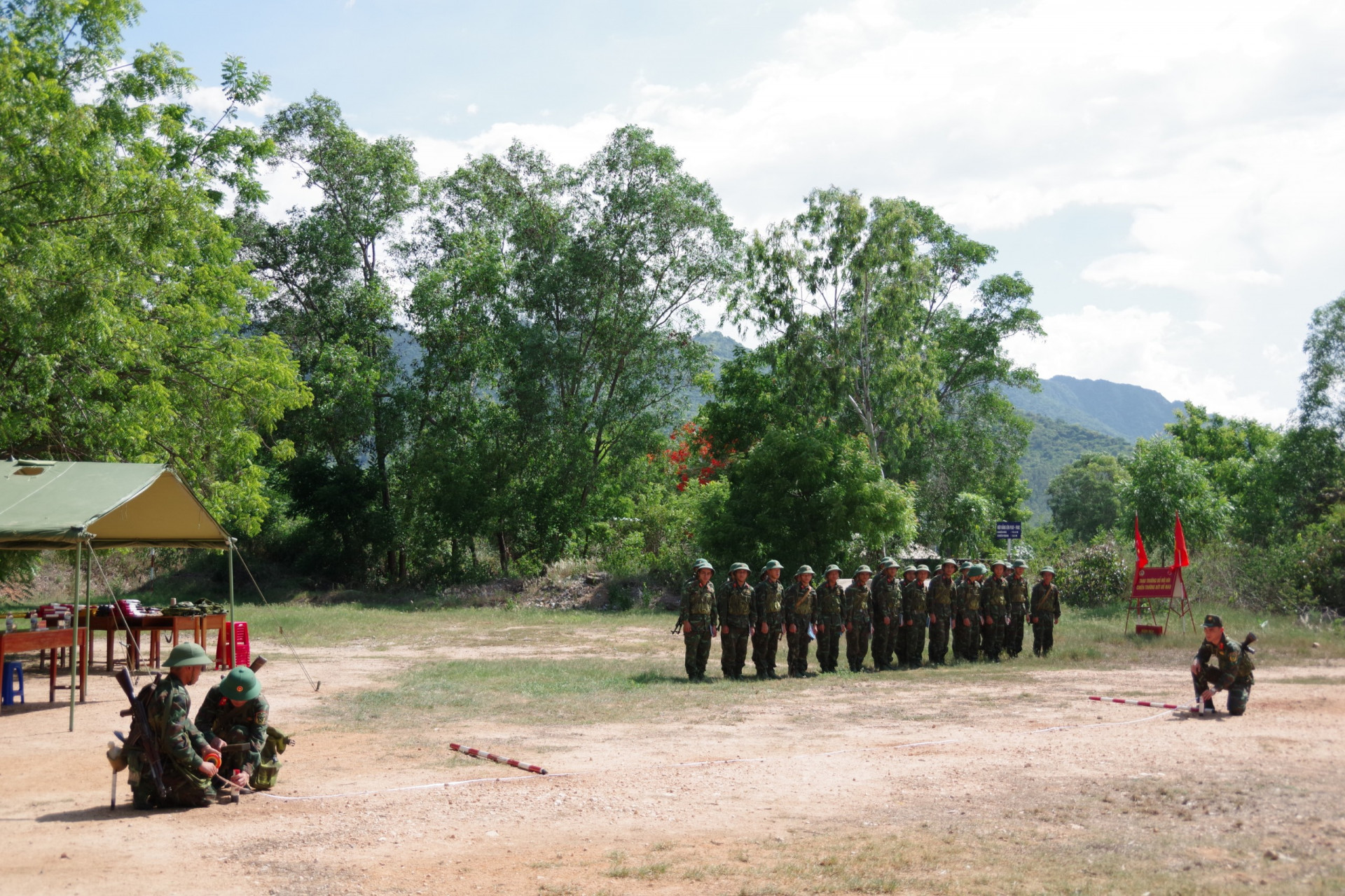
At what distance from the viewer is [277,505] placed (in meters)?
34.6

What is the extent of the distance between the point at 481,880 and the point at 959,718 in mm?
7019

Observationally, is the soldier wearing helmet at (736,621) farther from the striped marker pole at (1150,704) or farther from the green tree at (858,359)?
the green tree at (858,359)

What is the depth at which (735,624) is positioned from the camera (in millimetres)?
15039

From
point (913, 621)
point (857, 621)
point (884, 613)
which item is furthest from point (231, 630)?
point (913, 621)

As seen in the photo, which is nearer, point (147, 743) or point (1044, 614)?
point (147, 743)

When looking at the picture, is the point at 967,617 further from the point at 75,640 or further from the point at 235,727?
the point at 75,640

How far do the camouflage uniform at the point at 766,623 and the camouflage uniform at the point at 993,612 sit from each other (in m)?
4.35

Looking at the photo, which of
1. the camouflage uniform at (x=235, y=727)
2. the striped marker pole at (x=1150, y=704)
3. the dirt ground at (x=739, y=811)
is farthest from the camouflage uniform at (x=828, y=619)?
the camouflage uniform at (x=235, y=727)

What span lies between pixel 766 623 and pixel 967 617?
4167 millimetres

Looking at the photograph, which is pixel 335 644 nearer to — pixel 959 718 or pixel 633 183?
pixel 959 718

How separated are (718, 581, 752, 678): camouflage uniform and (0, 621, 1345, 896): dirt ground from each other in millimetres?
3335

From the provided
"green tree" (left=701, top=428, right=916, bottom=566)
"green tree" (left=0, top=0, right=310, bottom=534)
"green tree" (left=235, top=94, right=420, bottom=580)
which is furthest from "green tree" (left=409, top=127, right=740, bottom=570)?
"green tree" (left=0, top=0, right=310, bottom=534)

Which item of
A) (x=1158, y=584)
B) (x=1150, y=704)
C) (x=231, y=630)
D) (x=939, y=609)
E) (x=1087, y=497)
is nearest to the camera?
(x=1150, y=704)

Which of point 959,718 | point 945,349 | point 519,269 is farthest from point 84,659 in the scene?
point 945,349
